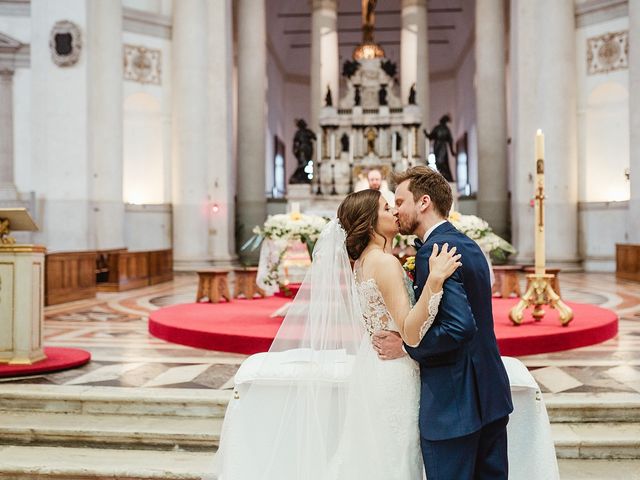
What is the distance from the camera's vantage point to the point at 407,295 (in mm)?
2760

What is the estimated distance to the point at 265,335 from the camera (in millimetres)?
7188

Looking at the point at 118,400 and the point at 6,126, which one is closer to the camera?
the point at 118,400

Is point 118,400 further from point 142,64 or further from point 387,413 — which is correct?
point 142,64

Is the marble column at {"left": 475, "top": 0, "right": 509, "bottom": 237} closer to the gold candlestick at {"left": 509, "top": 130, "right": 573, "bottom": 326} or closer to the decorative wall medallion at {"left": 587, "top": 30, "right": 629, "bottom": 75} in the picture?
the decorative wall medallion at {"left": 587, "top": 30, "right": 629, "bottom": 75}

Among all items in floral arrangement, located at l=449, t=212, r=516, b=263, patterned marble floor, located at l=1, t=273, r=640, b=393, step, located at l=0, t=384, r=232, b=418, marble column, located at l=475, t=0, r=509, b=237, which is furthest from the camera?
marble column, located at l=475, t=0, r=509, b=237


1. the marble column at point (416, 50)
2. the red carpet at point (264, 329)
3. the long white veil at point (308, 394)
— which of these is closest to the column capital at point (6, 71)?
the red carpet at point (264, 329)

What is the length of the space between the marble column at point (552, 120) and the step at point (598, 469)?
15.3 meters

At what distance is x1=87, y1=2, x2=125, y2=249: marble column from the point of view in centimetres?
1811

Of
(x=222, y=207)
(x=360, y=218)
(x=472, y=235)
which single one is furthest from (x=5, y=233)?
(x=222, y=207)

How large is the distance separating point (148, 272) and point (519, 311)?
10330 mm

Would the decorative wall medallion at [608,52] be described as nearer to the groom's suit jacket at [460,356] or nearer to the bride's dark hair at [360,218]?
the bride's dark hair at [360,218]

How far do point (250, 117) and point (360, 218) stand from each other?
21.2 meters

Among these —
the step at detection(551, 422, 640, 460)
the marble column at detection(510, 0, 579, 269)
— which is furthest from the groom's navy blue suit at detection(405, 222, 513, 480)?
the marble column at detection(510, 0, 579, 269)

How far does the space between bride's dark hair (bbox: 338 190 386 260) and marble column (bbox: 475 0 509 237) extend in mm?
20421
